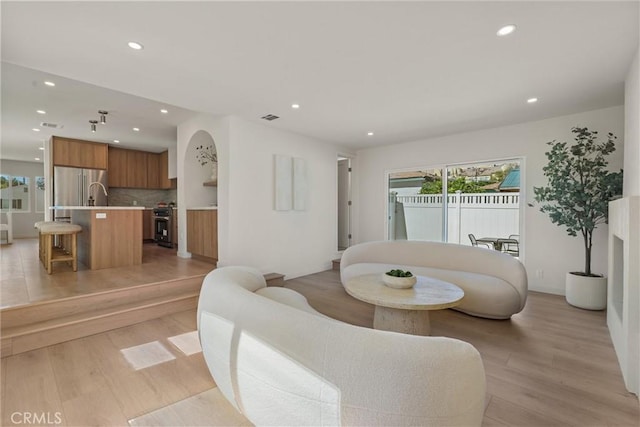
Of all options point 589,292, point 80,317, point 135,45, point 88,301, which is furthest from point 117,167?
point 589,292

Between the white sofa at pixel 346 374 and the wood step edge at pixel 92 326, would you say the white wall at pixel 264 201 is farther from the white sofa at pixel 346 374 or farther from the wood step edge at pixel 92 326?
the white sofa at pixel 346 374

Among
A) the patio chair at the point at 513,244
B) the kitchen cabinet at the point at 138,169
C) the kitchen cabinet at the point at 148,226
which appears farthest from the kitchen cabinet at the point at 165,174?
the patio chair at the point at 513,244

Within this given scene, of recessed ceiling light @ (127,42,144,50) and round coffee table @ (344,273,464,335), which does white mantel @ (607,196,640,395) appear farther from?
recessed ceiling light @ (127,42,144,50)

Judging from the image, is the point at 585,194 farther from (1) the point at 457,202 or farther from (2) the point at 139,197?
(2) the point at 139,197

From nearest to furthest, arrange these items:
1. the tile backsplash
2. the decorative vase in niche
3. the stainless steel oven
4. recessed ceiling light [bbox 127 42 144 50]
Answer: recessed ceiling light [bbox 127 42 144 50] < the decorative vase in niche < the stainless steel oven < the tile backsplash

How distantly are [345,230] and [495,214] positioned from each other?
10.0 feet

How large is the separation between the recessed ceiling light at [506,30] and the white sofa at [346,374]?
7.42 feet

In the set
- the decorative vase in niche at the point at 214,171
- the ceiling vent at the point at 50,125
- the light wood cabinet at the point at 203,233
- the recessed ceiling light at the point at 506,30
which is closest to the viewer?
the recessed ceiling light at the point at 506,30

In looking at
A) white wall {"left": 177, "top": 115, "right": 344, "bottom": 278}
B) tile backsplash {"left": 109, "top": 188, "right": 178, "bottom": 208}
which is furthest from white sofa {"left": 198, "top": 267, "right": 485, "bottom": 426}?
tile backsplash {"left": 109, "top": 188, "right": 178, "bottom": 208}

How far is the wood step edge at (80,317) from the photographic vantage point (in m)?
2.47

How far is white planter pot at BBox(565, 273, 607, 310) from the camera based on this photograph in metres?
3.46

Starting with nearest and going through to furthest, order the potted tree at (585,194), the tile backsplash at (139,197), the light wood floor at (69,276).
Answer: the light wood floor at (69,276) < the potted tree at (585,194) < the tile backsplash at (139,197)

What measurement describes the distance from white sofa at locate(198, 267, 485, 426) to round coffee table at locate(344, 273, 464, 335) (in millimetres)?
1234

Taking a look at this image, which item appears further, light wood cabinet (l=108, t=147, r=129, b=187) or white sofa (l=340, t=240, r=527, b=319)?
light wood cabinet (l=108, t=147, r=129, b=187)
